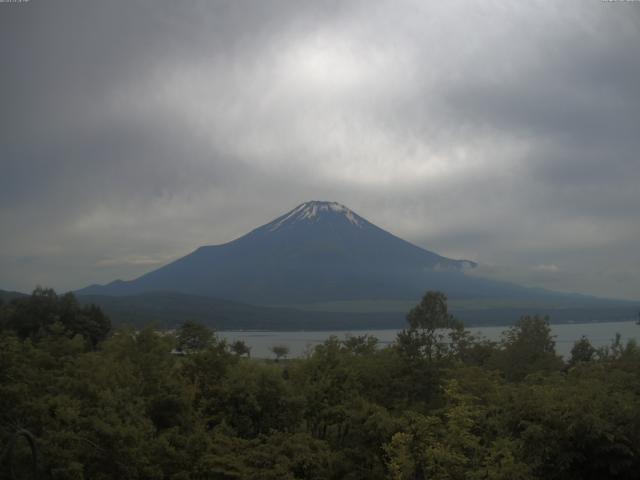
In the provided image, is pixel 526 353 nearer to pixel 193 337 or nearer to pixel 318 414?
pixel 318 414

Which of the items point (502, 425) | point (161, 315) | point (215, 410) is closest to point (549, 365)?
point (502, 425)

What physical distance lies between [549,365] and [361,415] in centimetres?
1306

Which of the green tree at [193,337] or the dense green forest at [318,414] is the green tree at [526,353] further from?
the green tree at [193,337]

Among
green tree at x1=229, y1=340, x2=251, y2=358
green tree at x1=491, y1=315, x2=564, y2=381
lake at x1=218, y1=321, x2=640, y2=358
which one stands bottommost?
lake at x1=218, y1=321, x2=640, y2=358

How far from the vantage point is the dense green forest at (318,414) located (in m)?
15.0

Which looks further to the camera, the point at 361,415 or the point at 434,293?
the point at 434,293

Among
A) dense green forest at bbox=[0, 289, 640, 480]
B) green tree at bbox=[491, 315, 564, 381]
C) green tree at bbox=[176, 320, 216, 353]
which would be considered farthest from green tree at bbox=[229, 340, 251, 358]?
green tree at bbox=[491, 315, 564, 381]

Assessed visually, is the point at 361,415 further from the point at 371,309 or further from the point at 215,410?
the point at 371,309

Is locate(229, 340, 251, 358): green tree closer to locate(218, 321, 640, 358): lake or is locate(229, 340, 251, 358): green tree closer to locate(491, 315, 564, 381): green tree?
locate(218, 321, 640, 358): lake

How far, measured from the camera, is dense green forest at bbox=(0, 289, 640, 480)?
49.2 feet

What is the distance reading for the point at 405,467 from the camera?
1391 centimetres

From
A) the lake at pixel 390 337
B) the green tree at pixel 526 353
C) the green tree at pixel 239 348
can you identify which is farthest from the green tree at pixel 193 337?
the lake at pixel 390 337

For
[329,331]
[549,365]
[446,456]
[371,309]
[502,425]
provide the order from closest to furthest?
[446,456] < [502,425] < [549,365] < [329,331] < [371,309]

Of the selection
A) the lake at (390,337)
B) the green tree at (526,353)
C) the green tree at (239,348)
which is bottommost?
the lake at (390,337)
